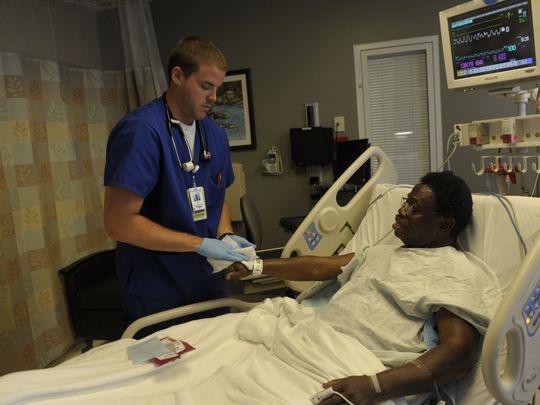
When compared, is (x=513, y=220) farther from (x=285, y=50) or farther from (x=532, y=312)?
(x=285, y=50)

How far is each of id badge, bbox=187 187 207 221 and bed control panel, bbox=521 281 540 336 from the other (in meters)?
1.05

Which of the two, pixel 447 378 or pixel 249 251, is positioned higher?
pixel 249 251

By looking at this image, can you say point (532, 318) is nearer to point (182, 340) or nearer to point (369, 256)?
point (369, 256)

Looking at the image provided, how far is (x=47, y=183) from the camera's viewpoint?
9.12ft

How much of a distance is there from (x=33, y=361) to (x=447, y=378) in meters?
2.44

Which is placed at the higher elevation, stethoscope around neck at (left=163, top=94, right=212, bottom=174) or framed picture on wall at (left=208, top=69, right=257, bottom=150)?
framed picture on wall at (left=208, top=69, right=257, bottom=150)

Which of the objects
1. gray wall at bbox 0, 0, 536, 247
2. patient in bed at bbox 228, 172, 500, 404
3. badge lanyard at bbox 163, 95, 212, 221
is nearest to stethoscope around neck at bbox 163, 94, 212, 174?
badge lanyard at bbox 163, 95, 212, 221

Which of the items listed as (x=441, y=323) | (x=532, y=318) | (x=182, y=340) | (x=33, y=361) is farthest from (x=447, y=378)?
(x=33, y=361)

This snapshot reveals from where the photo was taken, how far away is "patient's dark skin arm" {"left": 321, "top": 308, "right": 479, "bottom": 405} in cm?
101

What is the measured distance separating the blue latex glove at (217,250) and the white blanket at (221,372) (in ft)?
0.78

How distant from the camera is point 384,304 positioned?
1.30 meters

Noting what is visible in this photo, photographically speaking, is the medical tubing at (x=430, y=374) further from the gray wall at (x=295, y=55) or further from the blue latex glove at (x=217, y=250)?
the gray wall at (x=295, y=55)

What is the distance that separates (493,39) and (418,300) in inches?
45.3

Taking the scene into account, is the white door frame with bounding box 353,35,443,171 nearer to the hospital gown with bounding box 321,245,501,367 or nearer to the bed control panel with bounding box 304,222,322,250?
the bed control panel with bounding box 304,222,322,250
